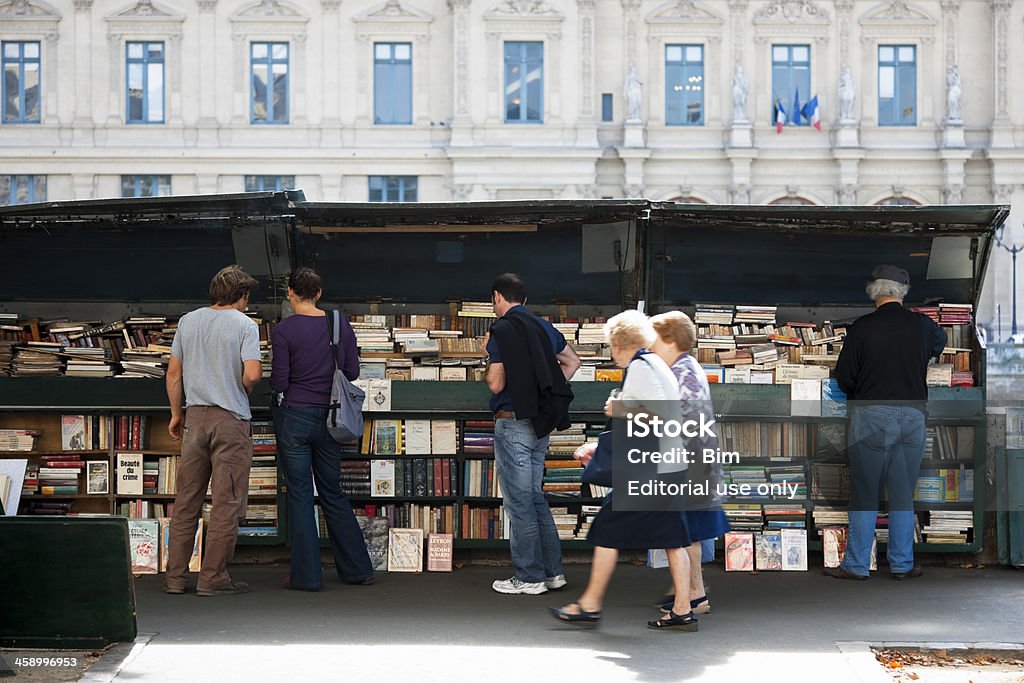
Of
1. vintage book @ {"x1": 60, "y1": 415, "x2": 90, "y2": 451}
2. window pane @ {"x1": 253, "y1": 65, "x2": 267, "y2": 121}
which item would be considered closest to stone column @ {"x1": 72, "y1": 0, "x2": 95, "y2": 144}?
window pane @ {"x1": 253, "y1": 65, "x2": 267, "y2": 121}

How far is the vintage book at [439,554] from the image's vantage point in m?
8.01

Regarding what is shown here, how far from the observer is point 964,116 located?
42781mm

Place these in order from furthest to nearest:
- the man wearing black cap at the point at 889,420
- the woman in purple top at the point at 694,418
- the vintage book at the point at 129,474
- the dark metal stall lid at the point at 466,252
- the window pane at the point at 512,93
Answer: the window pane at the point at 512,93 → the dark metal stall lid at the point at 466,252 → the vintage book at the point at 129,474 → the man wearing black cap at the point at 889,420 → the woman in purple top at the point at 694,418

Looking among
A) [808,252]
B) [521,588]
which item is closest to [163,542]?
[521,588]

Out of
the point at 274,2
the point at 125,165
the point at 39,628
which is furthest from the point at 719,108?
the point at 39,628

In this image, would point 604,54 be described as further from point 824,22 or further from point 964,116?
point 964,116

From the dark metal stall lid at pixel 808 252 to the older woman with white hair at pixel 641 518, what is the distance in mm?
2043

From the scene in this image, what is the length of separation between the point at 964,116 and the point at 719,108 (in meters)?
7.92

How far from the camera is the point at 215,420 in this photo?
23.5ft

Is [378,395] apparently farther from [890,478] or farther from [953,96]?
[953,96]

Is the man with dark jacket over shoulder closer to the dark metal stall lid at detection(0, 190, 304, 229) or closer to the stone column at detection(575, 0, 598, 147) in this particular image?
the dark metal stall lid at detection(0, 190, 304, 229)

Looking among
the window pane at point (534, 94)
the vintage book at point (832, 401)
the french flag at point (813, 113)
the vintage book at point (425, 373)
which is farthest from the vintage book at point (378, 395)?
the french flag at point (813, 113)

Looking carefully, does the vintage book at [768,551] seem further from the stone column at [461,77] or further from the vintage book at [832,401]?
the stone column at [461,77]

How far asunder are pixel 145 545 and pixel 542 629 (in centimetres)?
278
